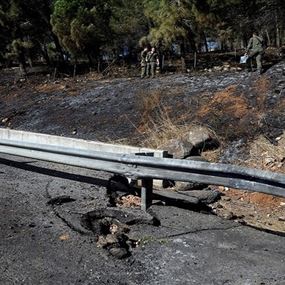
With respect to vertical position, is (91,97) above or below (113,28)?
below

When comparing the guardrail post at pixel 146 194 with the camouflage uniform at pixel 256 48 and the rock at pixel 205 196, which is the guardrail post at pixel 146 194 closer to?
the rock at pixel 205 196

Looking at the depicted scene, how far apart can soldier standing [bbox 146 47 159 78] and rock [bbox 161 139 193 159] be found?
9.25 m

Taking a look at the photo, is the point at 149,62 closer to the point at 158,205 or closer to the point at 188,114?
the point at 188,114

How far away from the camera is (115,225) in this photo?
17.4 feet

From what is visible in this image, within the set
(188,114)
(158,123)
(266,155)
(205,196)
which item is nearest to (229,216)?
(205,196)

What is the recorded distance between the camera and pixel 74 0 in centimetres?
2150

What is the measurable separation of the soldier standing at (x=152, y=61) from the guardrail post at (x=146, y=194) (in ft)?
42.0

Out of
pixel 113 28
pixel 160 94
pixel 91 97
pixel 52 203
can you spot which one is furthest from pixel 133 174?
pixel 113 28

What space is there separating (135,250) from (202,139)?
5.42 m

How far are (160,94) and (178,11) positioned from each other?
531 centimetres

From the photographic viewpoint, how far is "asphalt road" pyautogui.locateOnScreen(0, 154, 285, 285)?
4090mm

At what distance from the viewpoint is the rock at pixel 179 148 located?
30.1 feet

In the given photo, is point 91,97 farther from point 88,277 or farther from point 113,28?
point 88,277

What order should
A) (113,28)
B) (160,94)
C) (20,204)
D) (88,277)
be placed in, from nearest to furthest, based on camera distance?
1. (88,277)
2. (20,204)
3. (160,94)
4. (113,28)
